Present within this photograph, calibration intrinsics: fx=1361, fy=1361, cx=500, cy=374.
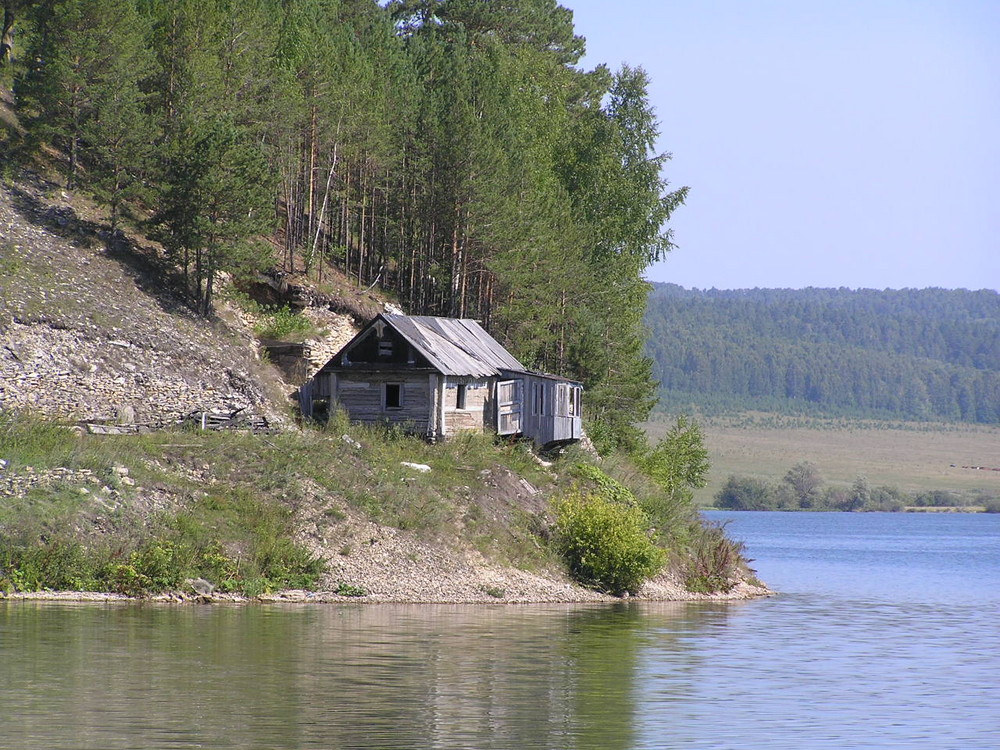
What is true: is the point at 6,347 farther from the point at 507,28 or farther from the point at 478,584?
the point at 507,28

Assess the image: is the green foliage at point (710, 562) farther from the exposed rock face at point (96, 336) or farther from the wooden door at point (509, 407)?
the exposed rock face at point (96, 336)

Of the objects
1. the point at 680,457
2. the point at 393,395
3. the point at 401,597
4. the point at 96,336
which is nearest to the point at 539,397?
the point at 393,395

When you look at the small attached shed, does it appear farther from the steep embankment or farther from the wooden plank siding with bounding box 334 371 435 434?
the steep embankment

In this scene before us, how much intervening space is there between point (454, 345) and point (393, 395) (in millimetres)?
4424

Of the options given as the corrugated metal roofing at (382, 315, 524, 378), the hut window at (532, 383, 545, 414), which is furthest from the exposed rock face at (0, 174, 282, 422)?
the hut window at (532, 383, 545, 414)

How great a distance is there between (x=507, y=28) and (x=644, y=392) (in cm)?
2979

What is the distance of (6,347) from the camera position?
47.8 meters

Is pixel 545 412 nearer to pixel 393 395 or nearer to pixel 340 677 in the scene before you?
pixel 393 395

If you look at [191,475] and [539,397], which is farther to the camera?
[539,397]

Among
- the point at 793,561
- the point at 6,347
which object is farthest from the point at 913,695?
the point at 793,561

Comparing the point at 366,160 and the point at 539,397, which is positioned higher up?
the point at 366,160

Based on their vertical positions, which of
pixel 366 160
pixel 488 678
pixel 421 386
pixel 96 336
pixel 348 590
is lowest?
pixel 488 678

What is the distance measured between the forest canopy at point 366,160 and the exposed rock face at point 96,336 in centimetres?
215

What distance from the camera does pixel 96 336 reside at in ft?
167
